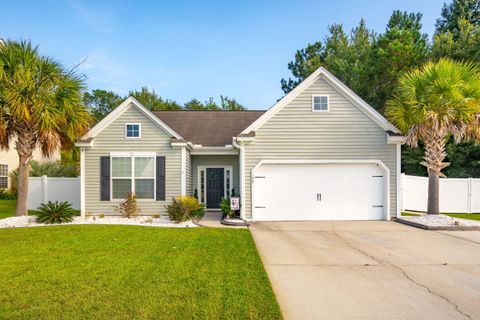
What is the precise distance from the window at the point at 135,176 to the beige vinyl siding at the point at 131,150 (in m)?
0.32

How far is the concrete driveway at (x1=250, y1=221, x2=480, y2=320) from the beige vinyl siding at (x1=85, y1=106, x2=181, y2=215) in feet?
14.5

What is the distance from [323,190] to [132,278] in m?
8.67

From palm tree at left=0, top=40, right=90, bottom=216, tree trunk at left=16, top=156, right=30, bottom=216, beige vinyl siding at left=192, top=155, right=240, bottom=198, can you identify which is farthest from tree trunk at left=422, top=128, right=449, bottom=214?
tree trunk at left=16, top=156, right=30, bottom=216

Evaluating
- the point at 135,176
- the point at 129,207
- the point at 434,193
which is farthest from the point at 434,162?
the point at 129,207

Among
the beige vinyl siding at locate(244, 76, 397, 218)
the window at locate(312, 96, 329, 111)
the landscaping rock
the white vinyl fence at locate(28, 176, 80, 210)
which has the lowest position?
the landscaping rock

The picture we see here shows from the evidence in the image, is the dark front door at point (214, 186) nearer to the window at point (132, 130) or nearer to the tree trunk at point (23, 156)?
the window at point (132, 130)

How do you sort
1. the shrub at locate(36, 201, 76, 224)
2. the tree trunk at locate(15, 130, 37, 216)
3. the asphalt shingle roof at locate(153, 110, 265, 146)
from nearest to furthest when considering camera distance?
1. the shrub at locate(36, 201, 76, 224)
2. the tree trunk at locate(15, 130, 37, 216)
3. the asphalt shingle roof at locate(153, 110, 265, 146)

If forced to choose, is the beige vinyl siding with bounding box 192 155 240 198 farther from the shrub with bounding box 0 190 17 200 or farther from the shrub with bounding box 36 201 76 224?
the shrub with bounding box 0 190 17 200

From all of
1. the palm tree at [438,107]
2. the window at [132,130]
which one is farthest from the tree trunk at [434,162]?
the window at [132,130]

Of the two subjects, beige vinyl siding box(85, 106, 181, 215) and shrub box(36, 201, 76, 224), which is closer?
shrub box(36, 201, 76, 224)

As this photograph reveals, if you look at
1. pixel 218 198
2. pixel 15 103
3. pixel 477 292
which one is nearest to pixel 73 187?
pixel 15 103

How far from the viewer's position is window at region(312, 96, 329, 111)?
12.1 m

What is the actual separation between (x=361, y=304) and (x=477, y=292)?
199 cm

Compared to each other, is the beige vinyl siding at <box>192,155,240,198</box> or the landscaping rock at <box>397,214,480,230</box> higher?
the beige vinyl siding at <box>192,155,240,198</box>
